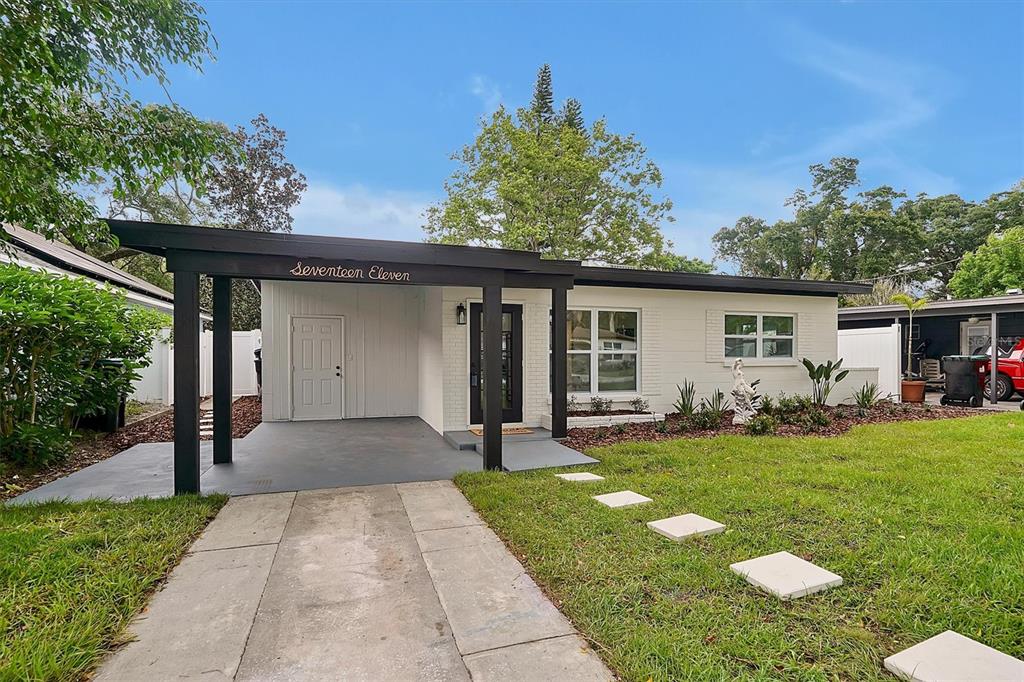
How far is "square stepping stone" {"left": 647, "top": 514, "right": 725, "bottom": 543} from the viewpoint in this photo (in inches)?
148

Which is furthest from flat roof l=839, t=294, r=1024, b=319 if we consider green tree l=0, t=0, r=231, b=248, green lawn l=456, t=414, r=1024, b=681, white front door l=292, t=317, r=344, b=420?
green tree l=0, t=0, r=231, b=248

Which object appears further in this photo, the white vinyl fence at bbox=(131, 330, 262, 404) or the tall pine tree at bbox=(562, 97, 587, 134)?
the tall pine tree at bbox=(562, 97, 587, 134)

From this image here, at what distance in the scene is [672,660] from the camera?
231cm

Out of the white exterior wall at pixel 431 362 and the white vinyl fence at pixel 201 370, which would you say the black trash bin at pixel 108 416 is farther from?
the white exterior wall at pixel 431 362

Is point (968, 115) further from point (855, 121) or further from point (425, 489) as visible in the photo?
point (425, 489)

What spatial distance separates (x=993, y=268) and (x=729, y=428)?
24.1 m

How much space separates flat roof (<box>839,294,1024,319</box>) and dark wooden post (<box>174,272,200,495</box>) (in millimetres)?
15124

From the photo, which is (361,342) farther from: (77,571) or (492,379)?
(77,571)

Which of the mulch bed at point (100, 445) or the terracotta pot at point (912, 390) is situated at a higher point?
the terracotta pot at point (912, 390)

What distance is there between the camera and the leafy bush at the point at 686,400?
875cm

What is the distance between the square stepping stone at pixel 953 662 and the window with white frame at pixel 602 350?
22.2 feet

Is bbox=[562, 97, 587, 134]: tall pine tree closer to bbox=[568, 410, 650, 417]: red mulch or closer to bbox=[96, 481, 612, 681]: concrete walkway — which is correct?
bbox=[568, 410, 650, 417]: red mulch

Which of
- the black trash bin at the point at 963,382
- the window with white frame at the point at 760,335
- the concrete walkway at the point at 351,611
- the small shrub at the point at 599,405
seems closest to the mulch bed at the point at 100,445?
the concrete walkway at the point at 351,611

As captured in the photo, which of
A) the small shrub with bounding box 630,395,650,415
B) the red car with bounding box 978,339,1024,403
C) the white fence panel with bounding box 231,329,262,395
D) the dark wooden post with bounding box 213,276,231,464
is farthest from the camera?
the white fence panel with bounding box 231,329,262,395
